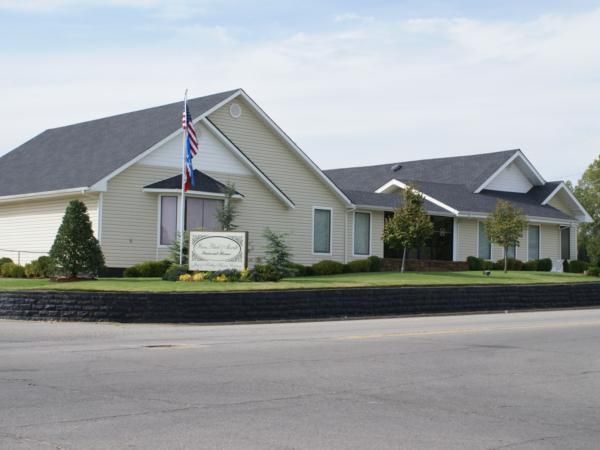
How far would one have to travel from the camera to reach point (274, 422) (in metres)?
9.18

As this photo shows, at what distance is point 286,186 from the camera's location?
3778 cm

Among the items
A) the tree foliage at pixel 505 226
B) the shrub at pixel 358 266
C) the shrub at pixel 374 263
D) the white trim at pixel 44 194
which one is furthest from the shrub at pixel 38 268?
the tree foliage at pixel 505 226

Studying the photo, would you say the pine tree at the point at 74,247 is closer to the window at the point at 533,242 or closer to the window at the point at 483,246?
the window at the point at 483,246

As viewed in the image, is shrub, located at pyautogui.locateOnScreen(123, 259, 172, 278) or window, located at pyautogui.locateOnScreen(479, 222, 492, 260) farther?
window, located at pyautogui.locateOnScreen(479, 222, 492, 260)

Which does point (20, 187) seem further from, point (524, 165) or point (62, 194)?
point (524, 165)

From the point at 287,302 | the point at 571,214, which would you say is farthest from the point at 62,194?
the point at 571,214

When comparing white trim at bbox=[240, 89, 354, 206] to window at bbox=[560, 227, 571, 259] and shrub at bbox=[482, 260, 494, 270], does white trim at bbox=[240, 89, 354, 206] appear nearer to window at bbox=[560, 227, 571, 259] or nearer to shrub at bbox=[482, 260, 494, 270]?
shrub at bbox=[482, 260, 494, 270]

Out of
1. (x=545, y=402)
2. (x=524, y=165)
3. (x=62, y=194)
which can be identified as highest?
(x=524, y=165)

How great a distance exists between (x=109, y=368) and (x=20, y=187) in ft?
79.1

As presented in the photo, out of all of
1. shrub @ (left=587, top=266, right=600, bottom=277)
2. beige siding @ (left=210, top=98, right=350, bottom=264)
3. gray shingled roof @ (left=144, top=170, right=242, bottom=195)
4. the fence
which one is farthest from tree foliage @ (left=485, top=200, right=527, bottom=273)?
the fence

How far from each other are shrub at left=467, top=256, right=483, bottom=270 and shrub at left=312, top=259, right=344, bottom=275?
845cm

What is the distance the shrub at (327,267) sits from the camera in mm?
36219

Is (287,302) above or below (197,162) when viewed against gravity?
below

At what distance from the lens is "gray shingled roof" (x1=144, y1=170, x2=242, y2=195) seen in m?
32.5
